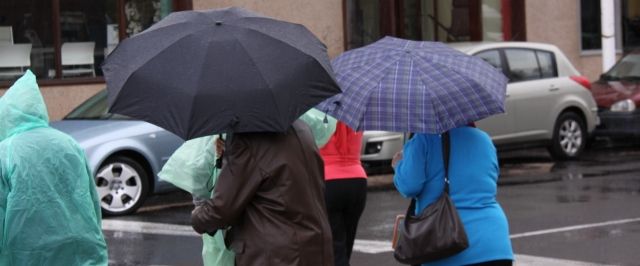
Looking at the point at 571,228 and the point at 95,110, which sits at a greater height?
the point at 95,110

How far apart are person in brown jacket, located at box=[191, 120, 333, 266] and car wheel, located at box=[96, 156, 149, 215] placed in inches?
305

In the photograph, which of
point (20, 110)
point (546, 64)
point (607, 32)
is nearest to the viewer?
point (20, 110)

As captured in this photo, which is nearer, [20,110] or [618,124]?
[20,110]

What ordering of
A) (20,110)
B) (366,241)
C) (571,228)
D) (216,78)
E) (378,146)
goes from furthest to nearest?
1. (378,146)
2. (571,228)
3. (366,241)
4. (20,110)
5. (216,78)

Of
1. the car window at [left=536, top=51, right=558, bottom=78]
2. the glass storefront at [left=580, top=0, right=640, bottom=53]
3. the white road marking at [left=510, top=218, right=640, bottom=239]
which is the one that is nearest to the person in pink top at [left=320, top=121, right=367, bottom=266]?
the white road marking at [left=510, top=218, right=640, bottom=239]

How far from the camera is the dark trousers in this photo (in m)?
6.70

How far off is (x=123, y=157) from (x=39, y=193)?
724 cm

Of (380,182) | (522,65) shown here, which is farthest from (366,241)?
(522,65)

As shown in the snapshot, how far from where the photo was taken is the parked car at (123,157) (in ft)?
39.7

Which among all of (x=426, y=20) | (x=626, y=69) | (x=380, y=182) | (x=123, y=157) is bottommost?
(x=380, y=182)

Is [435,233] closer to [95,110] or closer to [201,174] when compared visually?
[201,174]

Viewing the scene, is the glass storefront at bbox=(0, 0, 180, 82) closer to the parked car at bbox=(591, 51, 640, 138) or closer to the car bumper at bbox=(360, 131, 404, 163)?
the car bumper at bbox=(360, 131, 404, 163)

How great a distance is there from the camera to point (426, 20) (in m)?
21.6

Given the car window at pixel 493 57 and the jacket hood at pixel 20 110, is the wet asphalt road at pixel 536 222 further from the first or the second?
the jacket hood at pixel 20 110
